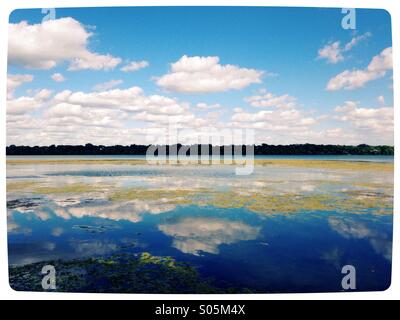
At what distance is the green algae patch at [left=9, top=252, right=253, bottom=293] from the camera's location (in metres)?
5.41

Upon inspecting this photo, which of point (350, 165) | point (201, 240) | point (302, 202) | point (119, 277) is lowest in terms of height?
point (119, 277)

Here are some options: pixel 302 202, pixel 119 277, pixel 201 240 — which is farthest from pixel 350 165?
pixel 119 277

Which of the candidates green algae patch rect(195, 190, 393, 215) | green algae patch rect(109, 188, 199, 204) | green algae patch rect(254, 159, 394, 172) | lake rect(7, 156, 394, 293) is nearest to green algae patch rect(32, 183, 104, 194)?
lake rect(7, 156, 394, 293)

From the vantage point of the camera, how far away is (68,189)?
13.1m

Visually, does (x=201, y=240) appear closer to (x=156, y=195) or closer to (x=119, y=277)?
(x=119, y=277)

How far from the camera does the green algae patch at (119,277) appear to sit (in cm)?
Answer: 541

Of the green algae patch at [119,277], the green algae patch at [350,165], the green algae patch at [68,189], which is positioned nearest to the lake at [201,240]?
the green algae patch at [119,277]

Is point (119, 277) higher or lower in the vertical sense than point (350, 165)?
lower

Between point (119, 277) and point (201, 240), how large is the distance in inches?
92.9

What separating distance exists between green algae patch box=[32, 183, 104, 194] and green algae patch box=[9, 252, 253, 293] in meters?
6.87

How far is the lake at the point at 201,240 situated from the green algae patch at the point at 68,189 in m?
0.35
